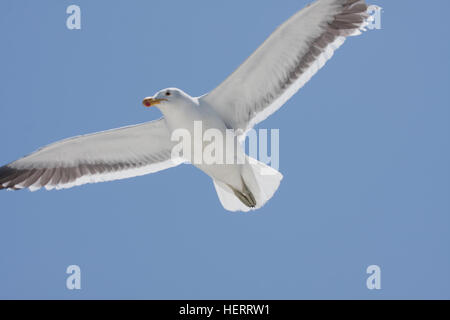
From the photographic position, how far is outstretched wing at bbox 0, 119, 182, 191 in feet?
21.8

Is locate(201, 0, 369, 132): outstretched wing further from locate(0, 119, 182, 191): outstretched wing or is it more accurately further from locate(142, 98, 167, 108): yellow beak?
locate(0, 119, 182, 191): outstretched wing

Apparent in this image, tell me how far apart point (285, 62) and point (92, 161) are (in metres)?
2.20

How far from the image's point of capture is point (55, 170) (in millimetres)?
6801

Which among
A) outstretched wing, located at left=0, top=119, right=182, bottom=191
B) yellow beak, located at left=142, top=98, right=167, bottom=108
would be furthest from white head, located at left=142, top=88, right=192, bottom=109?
outstretched wing, located at left=0, top=119, right=182, bottom=191

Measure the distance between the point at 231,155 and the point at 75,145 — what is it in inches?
63.7

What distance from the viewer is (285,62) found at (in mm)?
6133

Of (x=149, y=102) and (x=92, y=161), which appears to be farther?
(x=92, y=161)

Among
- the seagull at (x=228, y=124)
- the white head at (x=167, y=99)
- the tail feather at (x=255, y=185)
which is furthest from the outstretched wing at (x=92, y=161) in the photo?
the tail feather at (x=255, y=185)

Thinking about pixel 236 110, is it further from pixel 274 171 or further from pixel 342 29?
pixel 342 29

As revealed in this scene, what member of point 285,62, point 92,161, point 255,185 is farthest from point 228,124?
point 92,161

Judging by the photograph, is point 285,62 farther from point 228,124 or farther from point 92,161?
point 92,161

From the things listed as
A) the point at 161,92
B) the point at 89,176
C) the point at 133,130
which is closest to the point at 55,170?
the point at 89,176

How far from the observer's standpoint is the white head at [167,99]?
592 centimetres

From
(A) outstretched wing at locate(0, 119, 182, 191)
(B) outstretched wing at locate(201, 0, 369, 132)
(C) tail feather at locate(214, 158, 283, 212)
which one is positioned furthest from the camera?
(A) outstretched wing at locate(0, 119, 182, 191)
